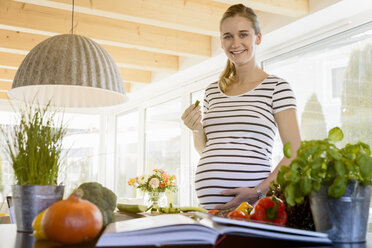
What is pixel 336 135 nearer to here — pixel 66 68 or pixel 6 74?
pixel 66 68

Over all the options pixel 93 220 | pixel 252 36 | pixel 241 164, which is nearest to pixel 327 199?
pixel 93 220

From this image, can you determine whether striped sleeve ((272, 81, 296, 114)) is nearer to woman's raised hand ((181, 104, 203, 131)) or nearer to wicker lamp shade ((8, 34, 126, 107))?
woman's raised hand ((181, 104, 203, 131))

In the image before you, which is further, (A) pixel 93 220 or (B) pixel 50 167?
(B) pixel 50 167

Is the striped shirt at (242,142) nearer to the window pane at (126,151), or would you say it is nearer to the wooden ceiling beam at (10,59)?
the wooden ceiling beam at (10,59)

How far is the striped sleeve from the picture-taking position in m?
1.59

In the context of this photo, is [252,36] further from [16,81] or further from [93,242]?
[93,242]

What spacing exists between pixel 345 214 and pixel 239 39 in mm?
1091

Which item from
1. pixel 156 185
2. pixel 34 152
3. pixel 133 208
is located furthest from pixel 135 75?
pixel 34 152

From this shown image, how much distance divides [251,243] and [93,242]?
0.29 meters

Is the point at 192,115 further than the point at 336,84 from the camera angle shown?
No

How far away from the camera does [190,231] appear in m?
0.67

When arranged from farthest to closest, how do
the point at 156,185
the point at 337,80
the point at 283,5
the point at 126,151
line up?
the point at 126,151 → the point at 156,185 → the point at 337,80 → the point at 283,5

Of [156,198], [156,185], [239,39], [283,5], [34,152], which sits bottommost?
[156,198]

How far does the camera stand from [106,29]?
12.8 ft
